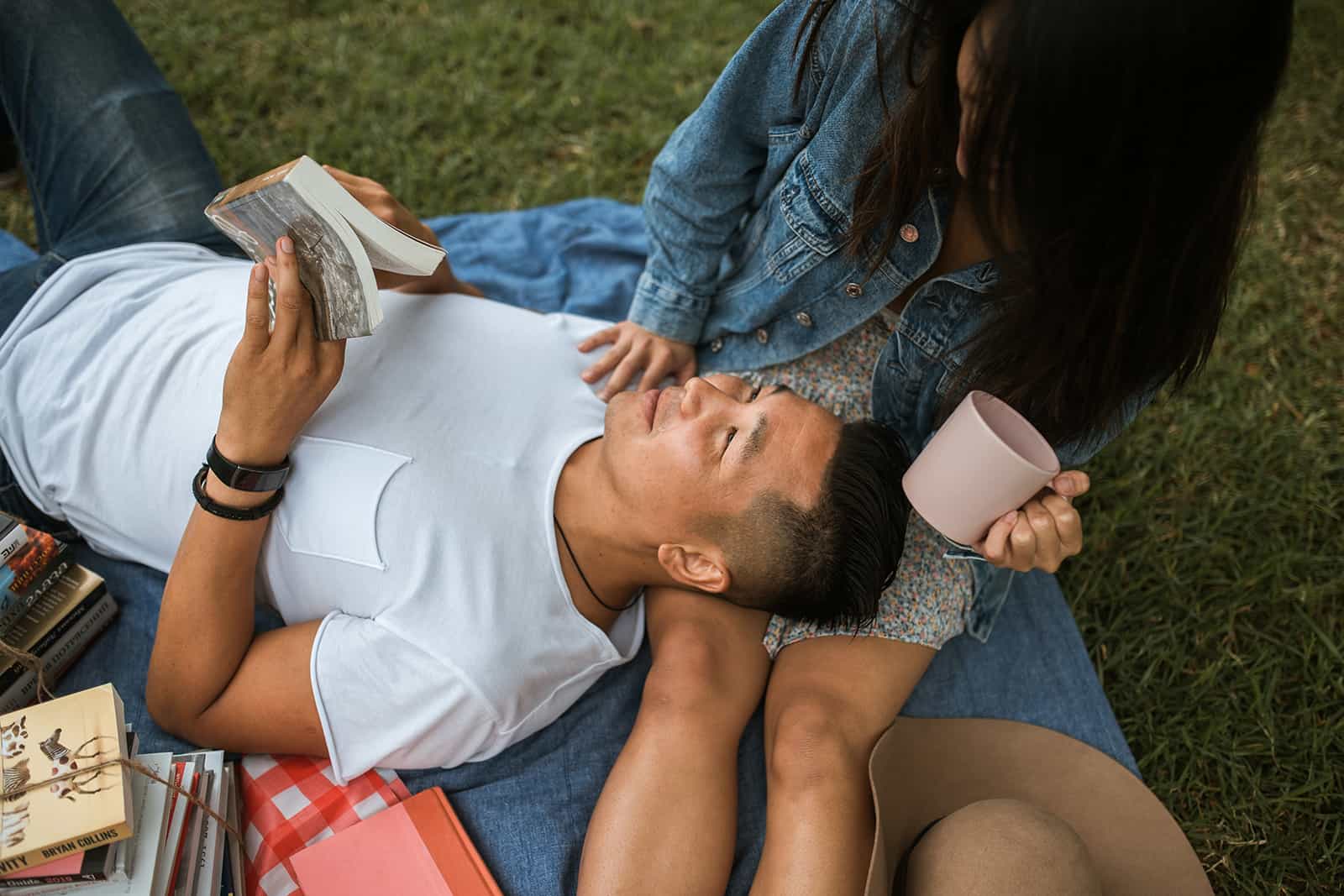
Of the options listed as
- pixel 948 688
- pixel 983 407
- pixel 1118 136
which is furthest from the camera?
pixel 948 688

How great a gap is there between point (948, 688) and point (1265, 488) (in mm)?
1569

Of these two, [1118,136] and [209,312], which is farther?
[209,312]

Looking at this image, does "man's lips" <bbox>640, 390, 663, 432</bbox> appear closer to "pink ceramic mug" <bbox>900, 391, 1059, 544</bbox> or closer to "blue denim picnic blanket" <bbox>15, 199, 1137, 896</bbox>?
"pink ceramic mug" <bbox>900, 391, 1059, 544</bbox>

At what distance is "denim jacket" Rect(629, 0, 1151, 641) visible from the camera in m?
2.14

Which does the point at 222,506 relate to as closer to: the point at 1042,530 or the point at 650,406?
the point at 650,406

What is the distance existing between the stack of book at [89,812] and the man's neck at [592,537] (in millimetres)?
920

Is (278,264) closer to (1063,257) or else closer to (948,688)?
(1063,257)

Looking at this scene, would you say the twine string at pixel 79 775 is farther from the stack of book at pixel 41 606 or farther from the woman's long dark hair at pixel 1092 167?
the woman's long dark hair at pixel 1092 167

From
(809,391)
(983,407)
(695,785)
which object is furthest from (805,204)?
(695,785)

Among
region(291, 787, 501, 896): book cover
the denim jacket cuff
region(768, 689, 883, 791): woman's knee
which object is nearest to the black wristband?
region(291, 787, 501, 896): book cover

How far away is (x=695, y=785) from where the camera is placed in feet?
6.96

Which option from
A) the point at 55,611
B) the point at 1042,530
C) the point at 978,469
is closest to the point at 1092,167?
the point at 978,469

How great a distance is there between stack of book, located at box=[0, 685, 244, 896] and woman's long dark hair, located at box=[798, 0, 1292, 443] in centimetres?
189

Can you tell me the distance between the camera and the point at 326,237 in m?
1.81
